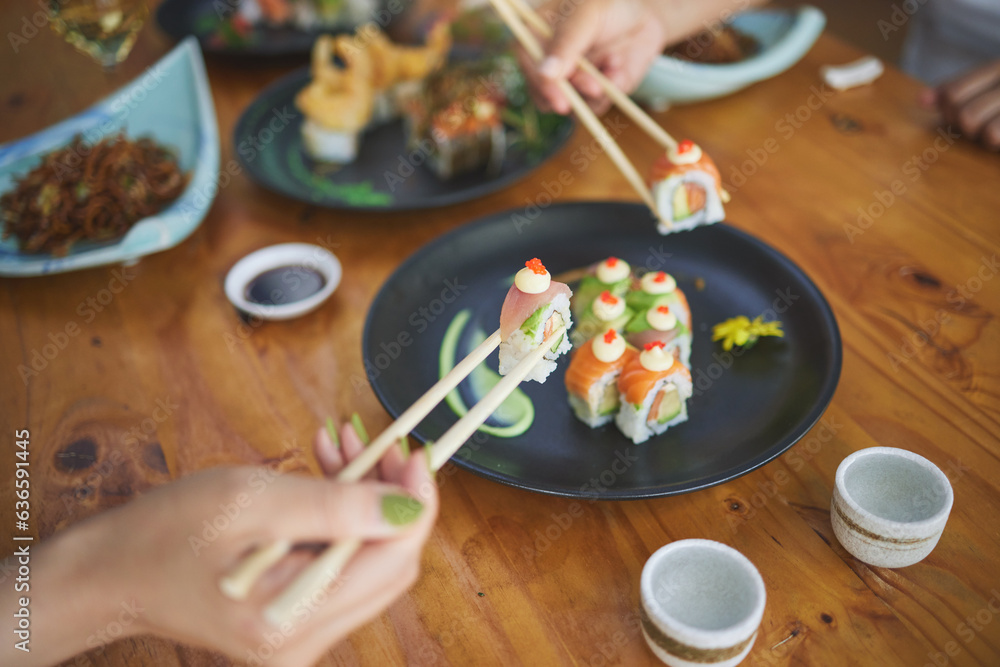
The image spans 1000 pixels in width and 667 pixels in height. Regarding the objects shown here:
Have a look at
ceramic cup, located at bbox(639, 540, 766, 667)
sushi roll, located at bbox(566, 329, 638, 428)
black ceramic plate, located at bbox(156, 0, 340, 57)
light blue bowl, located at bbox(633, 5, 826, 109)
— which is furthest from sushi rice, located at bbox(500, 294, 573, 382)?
black ceramic plate, located at bbox(156, 0, 340, 57)

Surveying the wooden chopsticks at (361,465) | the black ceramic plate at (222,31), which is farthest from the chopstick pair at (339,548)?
the black ceramic plate at (222,31)

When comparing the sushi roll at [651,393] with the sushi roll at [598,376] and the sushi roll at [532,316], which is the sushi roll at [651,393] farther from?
the sushi roll at [532,316]

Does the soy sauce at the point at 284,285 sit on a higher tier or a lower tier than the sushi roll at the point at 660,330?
higher

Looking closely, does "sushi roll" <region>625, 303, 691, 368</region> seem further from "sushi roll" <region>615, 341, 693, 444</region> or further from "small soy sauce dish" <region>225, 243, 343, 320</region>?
"small soy sauce dish" <region>225, 243, 343, 320</region>

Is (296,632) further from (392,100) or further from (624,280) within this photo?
(392,100)

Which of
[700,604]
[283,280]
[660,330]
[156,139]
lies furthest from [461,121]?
[700,604]

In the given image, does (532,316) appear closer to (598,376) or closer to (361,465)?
(598,376)

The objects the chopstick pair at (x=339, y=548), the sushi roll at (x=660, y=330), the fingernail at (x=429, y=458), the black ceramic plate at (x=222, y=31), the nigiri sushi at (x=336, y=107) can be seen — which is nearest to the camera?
the chopstick pair at (x=339, y=548)
